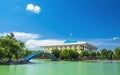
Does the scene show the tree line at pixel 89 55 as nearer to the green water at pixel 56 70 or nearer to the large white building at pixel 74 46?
the large white building at pixel 74 46

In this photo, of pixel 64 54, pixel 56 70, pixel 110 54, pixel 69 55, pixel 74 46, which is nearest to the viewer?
pixel 56 70

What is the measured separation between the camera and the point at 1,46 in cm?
3030

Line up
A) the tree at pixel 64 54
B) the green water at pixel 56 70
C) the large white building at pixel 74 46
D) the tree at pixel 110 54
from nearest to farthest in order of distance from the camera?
the green water at pixel 56 70 → the tree at pixel 64 54 → the tree at pixel 110 54 → the large white building at pixel 74 46

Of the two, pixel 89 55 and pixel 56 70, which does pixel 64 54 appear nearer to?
pixel 89 55

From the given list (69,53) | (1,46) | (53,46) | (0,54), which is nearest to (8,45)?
(1,46)

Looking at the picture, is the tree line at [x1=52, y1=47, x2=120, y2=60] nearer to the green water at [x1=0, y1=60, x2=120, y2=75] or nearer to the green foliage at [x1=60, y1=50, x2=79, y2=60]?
the green foliage at [x1=60, y1=50, x2=79, y2=60]

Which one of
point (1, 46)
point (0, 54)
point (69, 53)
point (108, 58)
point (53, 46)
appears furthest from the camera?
point (53, 46)

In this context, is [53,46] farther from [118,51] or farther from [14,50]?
[14,50]

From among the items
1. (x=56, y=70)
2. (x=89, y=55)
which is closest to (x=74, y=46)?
(x=89, y=55)

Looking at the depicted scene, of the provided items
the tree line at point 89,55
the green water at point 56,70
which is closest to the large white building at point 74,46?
the tree line at point 89,55

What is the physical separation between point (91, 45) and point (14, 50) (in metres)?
60.6

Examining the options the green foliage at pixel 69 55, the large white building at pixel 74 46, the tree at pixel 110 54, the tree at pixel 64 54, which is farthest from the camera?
the large white building at pixel 74 46

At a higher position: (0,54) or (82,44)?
(82,44)

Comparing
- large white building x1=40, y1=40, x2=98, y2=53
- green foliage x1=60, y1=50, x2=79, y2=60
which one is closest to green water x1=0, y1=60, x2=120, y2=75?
green foliage x1=60, y1=50, x2=79, y2=60
